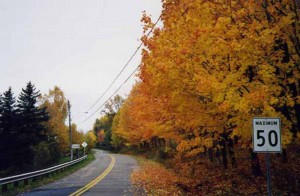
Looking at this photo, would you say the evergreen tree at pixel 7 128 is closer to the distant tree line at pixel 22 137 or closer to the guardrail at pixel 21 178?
the distant tree line at pixel 22 137

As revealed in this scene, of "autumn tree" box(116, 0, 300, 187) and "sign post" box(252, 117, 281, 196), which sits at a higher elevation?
"autumn tree" box(116, 0, 300, 187)

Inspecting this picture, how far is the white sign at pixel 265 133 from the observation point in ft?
28.2

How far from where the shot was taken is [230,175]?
18719 millimetres

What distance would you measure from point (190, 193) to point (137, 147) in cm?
6594

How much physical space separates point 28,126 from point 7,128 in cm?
313

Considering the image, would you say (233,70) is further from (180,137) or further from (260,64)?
(180,137)

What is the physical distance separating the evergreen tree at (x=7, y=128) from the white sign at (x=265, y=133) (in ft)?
164

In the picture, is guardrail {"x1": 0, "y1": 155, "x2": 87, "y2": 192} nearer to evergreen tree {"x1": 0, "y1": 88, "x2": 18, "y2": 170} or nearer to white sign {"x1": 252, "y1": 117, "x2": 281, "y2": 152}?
white sign {"x1": 252, "y1": 117, "x2": 281, "y2": 152}

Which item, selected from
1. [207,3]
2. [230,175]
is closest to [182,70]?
[207,3]

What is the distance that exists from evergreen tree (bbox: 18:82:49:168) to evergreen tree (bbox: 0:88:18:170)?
3.43 feet

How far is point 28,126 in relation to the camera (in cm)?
5619

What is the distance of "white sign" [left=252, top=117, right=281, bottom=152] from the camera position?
8602 millimetres

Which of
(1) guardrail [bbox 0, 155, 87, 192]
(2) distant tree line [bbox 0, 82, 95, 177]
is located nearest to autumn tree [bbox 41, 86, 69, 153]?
(2) distant tree line [bbox 0, 82, 95, 177]

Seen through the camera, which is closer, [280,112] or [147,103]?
[280,112]
